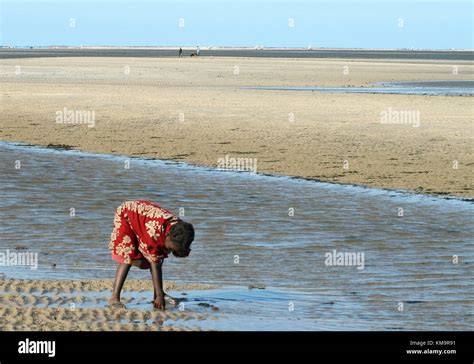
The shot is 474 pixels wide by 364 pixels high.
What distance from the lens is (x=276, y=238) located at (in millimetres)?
15148

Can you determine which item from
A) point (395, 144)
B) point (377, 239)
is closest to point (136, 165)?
point (395, 144)

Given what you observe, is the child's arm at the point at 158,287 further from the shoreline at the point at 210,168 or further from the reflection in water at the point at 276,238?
the shoreline at the point at 210,168

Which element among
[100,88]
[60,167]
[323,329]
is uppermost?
[100,88]

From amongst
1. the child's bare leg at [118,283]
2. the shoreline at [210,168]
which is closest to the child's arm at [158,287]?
the child's bare leg at [118,283]

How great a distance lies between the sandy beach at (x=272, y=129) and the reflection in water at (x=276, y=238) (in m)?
1.95

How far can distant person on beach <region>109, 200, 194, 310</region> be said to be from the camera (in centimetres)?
1059

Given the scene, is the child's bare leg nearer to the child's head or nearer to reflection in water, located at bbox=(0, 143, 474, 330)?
the child's head

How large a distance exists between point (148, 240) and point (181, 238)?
1.89ft

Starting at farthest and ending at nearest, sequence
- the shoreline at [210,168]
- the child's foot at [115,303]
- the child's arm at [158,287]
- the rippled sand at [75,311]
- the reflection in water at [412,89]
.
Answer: the reflection in water at [412,89], the shoreline at [210,168], the child's foot at [115,303], the child's arm at [158,287], the rippled sand at [75,311]

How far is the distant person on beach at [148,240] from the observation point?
10.6 meters

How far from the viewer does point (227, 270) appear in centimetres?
1303

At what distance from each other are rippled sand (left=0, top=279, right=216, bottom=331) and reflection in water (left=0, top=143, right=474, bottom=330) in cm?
51
